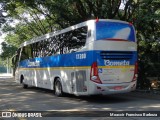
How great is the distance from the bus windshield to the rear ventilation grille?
59cm

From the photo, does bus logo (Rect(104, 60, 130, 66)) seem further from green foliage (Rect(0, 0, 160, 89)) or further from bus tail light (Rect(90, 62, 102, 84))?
green foliage (Rect(0, 0, 160, 89))

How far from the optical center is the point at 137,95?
1762cm

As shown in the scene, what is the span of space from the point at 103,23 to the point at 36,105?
4394 millimetres

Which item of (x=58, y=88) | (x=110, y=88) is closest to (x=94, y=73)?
(x=110, y=88)

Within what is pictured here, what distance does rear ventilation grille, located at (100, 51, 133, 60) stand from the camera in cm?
1448

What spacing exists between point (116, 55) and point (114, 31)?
1.02 metres

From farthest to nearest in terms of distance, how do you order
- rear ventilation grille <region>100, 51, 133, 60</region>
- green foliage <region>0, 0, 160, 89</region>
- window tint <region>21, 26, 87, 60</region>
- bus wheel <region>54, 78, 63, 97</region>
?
green foliage <region>0, 0, 160, 89</region>, bus wheel <region>54, 78, 63, 97</region>, window tint <region>21, 26, 87, 60</region>, rear ventilation grille <region>100, 51, 133, 60</region>

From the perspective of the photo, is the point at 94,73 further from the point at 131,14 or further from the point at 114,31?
the point at 131,14

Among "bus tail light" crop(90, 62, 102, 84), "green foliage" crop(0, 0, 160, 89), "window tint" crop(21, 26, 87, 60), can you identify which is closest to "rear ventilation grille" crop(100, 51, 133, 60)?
"bus tail light" crop(90, 62, 102, 84)

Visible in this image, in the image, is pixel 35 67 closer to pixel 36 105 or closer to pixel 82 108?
pixel 36 105

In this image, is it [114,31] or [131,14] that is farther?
[131,14]

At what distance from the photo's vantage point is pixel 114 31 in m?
14.8

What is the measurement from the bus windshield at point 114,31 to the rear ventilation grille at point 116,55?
23.0 inches

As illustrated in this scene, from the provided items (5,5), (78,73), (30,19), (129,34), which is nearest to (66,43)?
(78,73)
